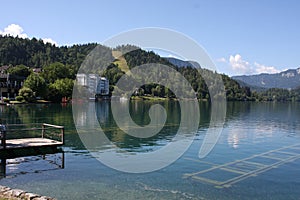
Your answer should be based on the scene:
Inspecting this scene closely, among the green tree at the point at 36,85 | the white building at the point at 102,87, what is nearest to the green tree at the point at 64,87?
the green tree at the point at 36,85

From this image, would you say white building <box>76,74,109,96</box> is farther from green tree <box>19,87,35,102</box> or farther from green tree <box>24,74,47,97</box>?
green tree <box>19,87,35,102</box>

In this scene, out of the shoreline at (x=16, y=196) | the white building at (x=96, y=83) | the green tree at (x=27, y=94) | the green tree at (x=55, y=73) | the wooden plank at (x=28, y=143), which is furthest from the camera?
the white building at (x=96, y=83)

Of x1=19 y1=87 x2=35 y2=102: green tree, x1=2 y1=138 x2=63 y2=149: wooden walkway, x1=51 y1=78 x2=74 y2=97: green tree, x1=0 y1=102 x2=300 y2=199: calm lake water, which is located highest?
x1=51 y1=78 x2=74 y2=97: green tree

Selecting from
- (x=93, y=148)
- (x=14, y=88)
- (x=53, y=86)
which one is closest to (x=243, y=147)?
(x=93, y=148)

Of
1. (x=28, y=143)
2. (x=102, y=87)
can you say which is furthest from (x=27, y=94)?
(x=102, y=87)

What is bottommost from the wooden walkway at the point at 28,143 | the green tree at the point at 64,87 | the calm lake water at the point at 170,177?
the calm lake water at the point at 170,177

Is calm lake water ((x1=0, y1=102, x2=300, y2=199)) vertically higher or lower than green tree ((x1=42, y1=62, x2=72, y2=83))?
lower

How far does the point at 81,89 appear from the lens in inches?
5827

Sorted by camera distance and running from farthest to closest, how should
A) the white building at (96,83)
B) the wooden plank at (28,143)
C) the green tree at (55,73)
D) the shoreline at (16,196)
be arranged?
1. the white building at (96,83)
2. the green tree at (55,73)
3. the wooden plank at (28,143)
4. the shoreline at (16,196)

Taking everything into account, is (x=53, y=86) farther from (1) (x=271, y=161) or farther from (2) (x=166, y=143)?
(1) (x=271, y=161)

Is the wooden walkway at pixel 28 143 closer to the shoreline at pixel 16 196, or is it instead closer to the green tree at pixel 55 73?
the shoreline at pixel 16 196

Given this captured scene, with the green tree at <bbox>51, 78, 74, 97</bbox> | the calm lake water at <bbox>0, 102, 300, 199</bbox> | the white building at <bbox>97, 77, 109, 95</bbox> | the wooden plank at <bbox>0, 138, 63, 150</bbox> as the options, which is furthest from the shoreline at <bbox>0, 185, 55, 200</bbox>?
the white building at <bbox>97, 77, 109, 95</bbox>

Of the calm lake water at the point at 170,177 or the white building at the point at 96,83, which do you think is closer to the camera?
the calm lake water at the point at 170,177

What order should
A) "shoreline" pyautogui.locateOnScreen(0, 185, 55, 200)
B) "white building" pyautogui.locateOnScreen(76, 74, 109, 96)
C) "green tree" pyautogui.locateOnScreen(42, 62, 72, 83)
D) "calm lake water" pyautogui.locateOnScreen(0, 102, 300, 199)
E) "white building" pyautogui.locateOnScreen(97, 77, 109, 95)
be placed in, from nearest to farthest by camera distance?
1. "shoreline" pyautogui.locateOnScreen(0, 185, 55, 200)
2. "calm lake water" pyautogui.locateOnScreen(0, 102, 300, 199)
3. "green tree" pyautogui.locateOnScreen(42, 62, 72, 83)
4. "white building" pyautogui.locateOnScreen(76, 74, 109, 96)
5. "white building" pyautogui.locateOnScreen(97, 77, 109, 95)
